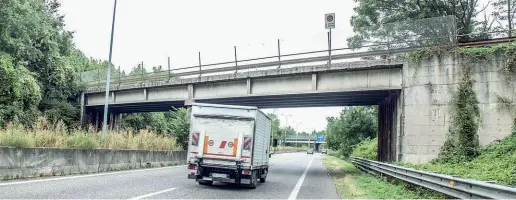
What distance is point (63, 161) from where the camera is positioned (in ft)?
43.4

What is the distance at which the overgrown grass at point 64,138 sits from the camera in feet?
38.0

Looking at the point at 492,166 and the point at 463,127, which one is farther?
the point at 463,127

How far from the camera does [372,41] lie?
20297 mm

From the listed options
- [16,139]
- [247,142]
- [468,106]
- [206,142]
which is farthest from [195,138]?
[468,106]

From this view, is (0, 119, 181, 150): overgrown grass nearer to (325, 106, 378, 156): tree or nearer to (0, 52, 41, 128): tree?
(0, 52, 41, 128): tree

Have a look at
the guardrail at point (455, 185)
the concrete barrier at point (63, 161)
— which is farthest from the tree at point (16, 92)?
the guardrail at point (455, 185)

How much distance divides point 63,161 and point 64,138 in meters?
1.16

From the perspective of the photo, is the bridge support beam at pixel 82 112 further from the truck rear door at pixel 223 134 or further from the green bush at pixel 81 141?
the truck rear door at pixel 223 134

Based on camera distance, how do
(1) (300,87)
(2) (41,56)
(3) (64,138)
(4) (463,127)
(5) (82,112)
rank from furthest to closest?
(5) (82,112)
(2) (41,56)
(1) (300,87)
(4) (463,127)
(3) (64,138)

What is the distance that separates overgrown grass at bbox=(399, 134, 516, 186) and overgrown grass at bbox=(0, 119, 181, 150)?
39.3ft

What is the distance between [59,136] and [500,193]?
12685mm

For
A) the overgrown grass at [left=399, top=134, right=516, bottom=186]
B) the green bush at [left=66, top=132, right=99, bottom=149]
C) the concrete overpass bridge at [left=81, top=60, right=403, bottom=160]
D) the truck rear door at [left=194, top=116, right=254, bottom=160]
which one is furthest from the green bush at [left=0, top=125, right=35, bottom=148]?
the concrete overpass bridge at [left=81, top=60, right=403, bottom=160]

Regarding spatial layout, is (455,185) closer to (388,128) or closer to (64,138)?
(64,138)

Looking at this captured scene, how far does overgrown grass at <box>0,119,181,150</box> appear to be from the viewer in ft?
38.0
